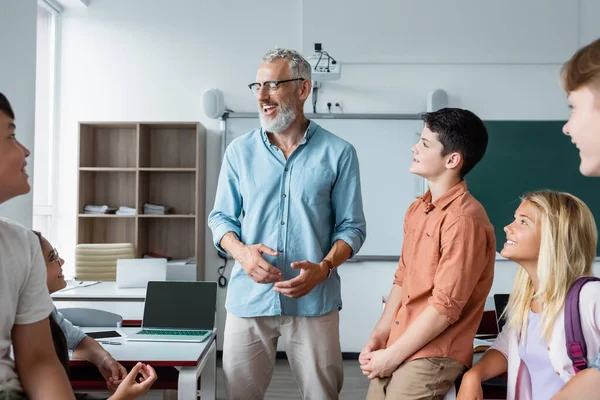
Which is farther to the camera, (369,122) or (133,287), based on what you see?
(369,122)

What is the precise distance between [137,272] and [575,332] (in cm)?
289

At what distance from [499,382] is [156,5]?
4.66 m

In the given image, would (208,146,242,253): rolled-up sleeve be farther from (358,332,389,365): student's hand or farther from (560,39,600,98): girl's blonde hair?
(560,39,600,98): girl's blonde hair

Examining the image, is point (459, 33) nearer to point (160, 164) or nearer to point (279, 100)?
point (160, 164)

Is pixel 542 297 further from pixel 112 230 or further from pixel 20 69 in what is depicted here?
pixel 112 230

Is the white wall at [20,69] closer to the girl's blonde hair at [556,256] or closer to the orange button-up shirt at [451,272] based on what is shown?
the orange button-up shirt at [451,272]

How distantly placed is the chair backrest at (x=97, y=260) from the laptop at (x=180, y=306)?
2389mm

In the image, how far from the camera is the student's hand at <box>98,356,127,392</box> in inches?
72.4

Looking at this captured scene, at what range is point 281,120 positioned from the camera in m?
2.07

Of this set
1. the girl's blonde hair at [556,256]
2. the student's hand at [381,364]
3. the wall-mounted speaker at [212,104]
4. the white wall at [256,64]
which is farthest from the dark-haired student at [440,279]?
the wall-mounted speaker at [212,104]

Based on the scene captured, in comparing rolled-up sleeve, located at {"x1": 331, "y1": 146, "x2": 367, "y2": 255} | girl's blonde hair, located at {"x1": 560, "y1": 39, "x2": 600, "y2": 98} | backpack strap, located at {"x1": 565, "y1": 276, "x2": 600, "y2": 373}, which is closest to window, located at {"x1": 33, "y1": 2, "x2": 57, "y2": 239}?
rolled-up sleeve, located at {"x1": 331, "y1": 146, "x2": 367, "y2": 255}

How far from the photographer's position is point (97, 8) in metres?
5.32

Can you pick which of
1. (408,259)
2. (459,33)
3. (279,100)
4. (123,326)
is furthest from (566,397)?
(459,33)

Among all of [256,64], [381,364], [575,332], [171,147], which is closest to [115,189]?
[171,147]
